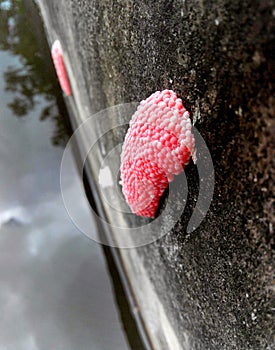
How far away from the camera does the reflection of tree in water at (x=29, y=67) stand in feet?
10.5

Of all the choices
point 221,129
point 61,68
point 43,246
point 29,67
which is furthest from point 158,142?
point 29,67

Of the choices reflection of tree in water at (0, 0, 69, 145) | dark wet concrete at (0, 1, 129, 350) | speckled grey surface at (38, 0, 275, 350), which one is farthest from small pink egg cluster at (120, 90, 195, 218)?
reflection of tree in water at (0, 0, 69, 145)

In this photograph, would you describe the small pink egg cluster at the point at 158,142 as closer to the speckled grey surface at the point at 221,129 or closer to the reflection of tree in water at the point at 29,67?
the speckled grey surface at the point at 221,129

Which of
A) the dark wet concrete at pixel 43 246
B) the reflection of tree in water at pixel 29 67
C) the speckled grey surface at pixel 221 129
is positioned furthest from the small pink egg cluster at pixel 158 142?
the reflection of tree in water at pixel 29 67

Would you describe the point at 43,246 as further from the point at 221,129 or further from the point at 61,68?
the point at 221,129

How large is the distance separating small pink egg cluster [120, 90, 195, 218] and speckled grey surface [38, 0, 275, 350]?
0.12 ft

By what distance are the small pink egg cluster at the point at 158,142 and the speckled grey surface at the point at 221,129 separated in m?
0.04

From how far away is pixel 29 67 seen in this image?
3.40m

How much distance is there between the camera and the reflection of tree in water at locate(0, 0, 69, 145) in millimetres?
3189

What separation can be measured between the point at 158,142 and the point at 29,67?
2.80 meters

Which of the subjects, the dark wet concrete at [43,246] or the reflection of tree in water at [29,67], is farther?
the reflection of tree in water at [29,67]

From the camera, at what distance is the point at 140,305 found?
231 centimetres

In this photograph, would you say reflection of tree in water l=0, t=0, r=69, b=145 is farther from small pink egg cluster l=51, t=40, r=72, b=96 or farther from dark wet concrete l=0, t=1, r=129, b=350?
small pink egg cluster l=51, t=40, r=72, b=96

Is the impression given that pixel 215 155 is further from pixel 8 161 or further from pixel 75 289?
pixel 8 161
